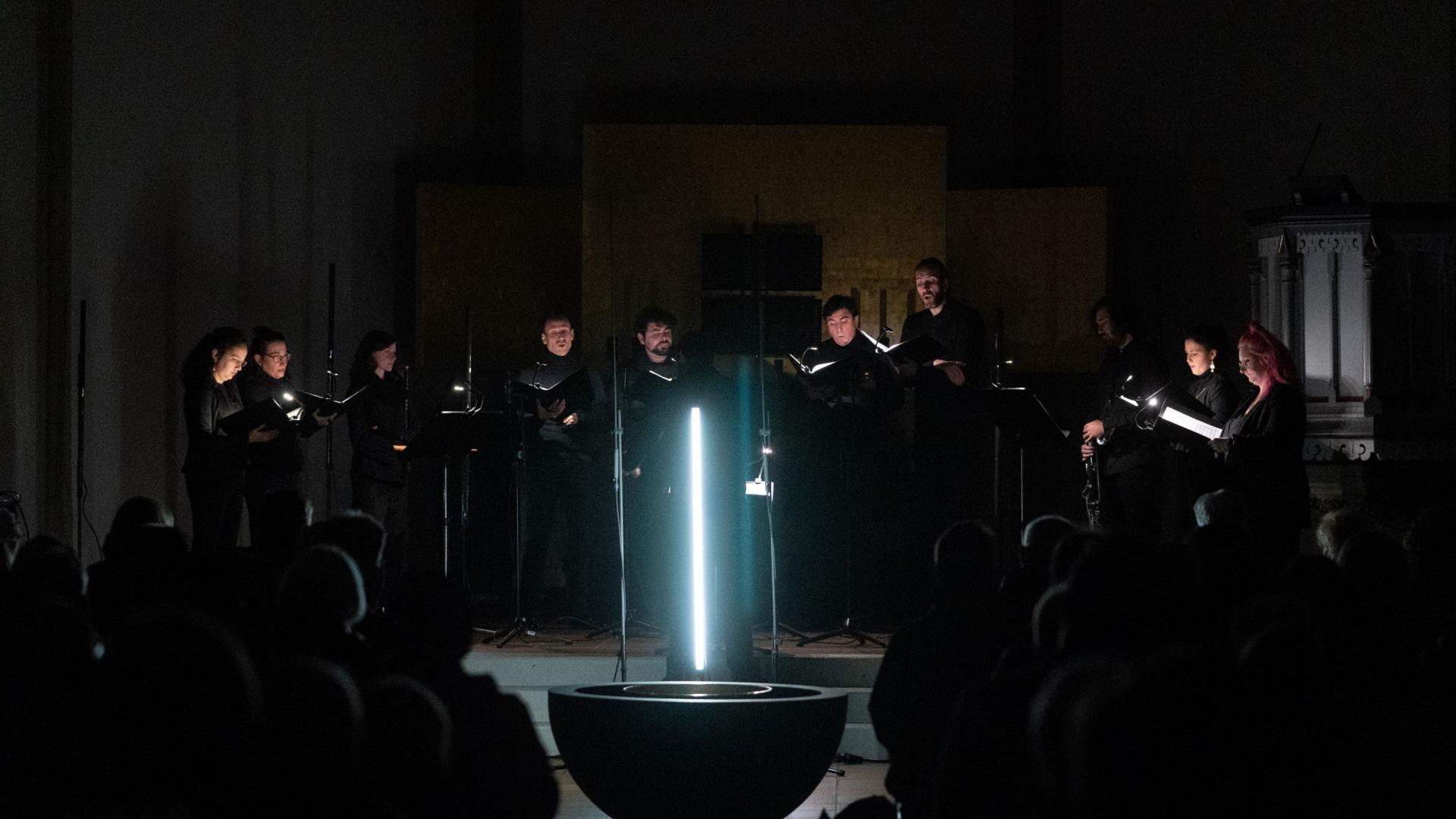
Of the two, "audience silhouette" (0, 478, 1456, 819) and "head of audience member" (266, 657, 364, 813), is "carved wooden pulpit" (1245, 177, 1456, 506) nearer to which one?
"audience silhouette" (0, 478, 1456, 819)

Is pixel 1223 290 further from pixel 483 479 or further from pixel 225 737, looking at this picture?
pixel 225 737

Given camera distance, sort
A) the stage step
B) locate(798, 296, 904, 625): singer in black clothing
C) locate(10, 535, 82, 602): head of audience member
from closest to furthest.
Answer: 1. locate(10, 535, 82, 602): head of audience member
2. the stage step
3. locate(798, 296, 904, 625): singer in black clothing

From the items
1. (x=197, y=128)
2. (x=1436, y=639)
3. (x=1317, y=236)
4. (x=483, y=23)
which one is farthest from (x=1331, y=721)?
(x=483, y=23)

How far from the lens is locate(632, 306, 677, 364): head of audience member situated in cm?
759

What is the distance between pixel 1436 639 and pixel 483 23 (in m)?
7.89

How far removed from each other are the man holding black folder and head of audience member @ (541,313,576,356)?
1.59 meters

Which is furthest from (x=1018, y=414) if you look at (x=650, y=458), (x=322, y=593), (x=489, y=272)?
(x=322, y=593)

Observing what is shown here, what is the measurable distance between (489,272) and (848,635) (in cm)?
345

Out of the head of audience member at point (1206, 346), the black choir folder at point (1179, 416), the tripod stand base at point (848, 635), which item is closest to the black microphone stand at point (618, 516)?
the tripod stand base at point (848, 635)

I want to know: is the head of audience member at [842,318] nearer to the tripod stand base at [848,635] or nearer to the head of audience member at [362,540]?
the tripod stand base at [848,635]

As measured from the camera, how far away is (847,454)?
24.6 feet

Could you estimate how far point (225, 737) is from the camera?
224cm

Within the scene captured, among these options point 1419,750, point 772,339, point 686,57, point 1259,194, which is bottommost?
point 1419,750

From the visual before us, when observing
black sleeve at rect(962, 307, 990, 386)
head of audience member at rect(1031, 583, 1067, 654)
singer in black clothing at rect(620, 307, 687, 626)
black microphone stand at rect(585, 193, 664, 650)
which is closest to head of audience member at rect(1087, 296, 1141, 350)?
black sleeve at rect(962, 307, 990, 386)
